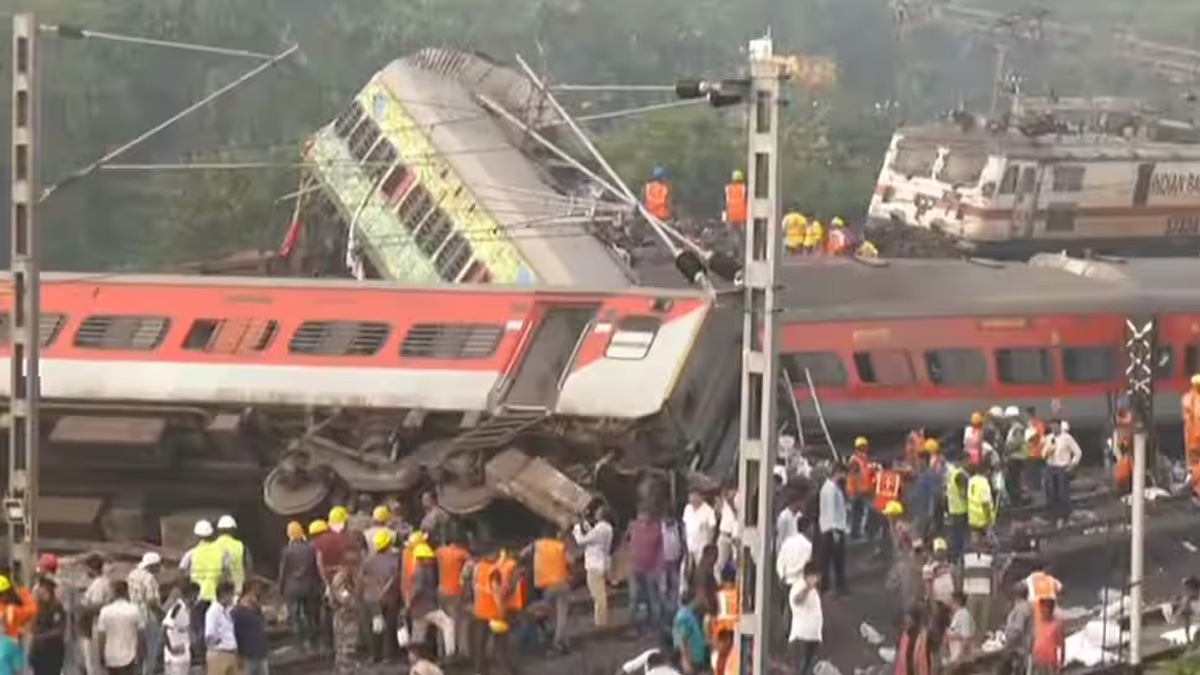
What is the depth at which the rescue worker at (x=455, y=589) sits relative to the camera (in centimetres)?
1622

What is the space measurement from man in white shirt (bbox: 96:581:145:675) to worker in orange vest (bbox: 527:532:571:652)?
336 centimetres

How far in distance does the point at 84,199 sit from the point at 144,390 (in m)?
38.0

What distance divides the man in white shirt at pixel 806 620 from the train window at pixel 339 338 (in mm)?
8026

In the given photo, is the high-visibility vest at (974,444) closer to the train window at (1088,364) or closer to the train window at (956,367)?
the train window at (956,367)

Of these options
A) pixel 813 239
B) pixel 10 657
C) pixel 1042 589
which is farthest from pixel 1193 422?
pixel 10 657

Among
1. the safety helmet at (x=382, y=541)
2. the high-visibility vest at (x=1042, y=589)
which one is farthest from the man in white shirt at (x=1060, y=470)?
the safety helmet at (x=382, y=541)

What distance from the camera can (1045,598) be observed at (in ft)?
47.9

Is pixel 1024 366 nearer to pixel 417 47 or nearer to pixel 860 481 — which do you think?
pixel 860 481

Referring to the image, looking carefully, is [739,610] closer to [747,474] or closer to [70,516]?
[747,474]

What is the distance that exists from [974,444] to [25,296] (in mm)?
9463

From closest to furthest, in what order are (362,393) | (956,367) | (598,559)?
(598,559), (362,393), (956,367)

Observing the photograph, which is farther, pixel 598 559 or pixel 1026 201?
pixel 1026 201

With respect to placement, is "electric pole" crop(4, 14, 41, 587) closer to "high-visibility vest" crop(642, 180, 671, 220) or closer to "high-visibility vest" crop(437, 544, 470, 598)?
"high-visibility vest" crop(437, 544, 470, 598)

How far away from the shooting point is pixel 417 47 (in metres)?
65.6
